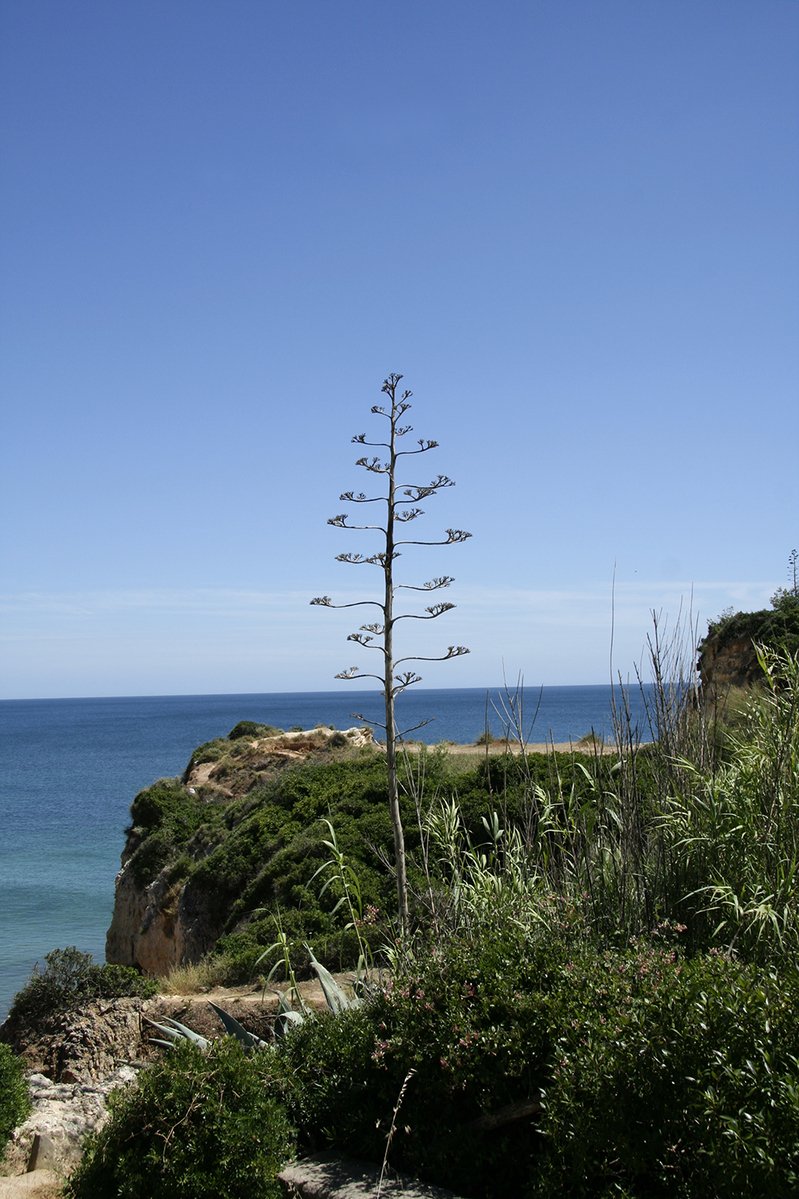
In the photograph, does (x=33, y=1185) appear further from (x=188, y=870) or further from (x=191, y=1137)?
(x=188, y=870)

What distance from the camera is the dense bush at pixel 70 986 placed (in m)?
7.40

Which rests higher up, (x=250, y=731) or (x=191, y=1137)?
(x=191, y=1137)

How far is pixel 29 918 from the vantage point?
2338 cm

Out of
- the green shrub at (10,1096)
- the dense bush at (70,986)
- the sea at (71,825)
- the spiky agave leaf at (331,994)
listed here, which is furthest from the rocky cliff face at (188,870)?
the spiky agave leaf at (331,994)

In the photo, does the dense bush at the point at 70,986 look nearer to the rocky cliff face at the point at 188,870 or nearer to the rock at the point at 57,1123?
the rock at the point at 57,1123

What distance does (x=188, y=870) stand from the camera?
50.4ft

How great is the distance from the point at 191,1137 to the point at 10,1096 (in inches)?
80.8

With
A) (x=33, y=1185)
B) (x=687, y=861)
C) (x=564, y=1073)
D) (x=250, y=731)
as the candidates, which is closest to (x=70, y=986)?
(x=33, y=1185)

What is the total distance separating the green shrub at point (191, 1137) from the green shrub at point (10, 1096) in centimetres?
135

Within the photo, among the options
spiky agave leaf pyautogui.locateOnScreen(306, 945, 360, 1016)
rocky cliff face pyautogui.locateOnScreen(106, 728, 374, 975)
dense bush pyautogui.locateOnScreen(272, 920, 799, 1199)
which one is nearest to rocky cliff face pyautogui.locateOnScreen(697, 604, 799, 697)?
rocky cliff face pyautogui.locateOnScreen(106, 728, 374, 975)

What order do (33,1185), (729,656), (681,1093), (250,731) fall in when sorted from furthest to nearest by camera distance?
(250,731) < (729,656) < (33,1185) < (681,1093)

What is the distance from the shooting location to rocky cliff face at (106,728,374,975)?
13523mm

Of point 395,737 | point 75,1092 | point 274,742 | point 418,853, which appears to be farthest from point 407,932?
point 274,742

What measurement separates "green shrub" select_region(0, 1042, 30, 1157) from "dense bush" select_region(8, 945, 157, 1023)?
231cm
